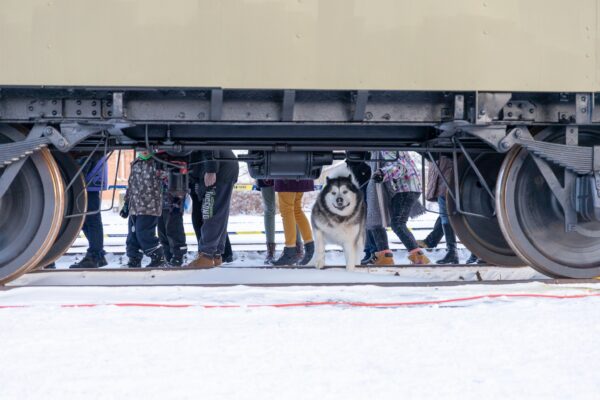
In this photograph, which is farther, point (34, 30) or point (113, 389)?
point (34, 30)

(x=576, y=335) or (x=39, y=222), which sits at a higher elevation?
(x=39, y=222)

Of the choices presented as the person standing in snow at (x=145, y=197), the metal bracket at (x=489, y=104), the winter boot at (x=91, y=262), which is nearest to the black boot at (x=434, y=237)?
the person standing in snow at (x=145, y=197)

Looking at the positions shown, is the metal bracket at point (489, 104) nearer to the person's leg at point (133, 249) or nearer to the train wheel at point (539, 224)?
the train wheel at point (539, 224)

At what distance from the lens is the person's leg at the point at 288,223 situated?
7988 millimetres

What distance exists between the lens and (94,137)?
215 inches

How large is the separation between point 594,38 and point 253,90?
88.9 inches

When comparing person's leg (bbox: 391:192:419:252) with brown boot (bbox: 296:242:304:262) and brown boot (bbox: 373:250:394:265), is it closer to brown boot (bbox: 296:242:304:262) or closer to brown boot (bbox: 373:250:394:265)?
brown boot (bbox: 373:250:394:265)

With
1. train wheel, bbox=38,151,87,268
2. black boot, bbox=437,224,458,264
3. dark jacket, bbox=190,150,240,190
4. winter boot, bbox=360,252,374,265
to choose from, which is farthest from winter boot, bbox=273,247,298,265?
train wheel, bbox=38,151,87,268

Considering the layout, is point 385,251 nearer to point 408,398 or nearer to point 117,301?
point 117,301

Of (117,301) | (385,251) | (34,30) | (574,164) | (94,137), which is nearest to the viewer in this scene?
(117,301)

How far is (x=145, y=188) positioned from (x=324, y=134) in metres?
2.78

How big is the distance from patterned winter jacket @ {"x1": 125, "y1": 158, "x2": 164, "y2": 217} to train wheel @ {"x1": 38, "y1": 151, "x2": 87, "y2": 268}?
4.45ft

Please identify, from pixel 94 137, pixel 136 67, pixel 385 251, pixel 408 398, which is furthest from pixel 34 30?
pixel 385 251

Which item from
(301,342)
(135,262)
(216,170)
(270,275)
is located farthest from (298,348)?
(135,262)
